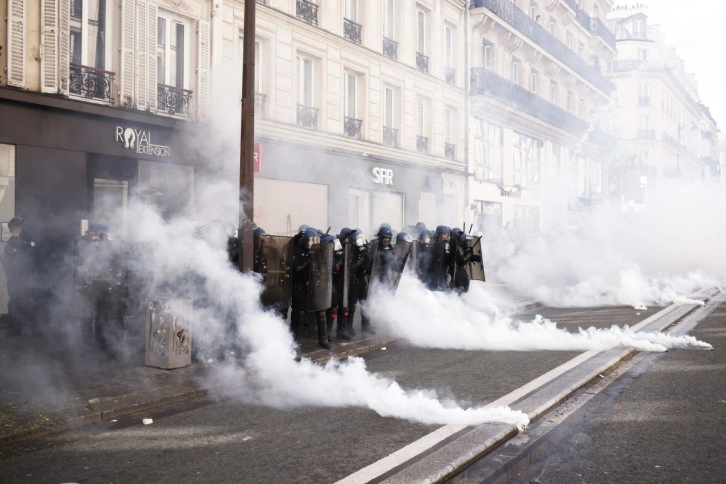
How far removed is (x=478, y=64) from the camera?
70.8 ft

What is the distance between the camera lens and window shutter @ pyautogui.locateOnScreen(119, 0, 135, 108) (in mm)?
10617

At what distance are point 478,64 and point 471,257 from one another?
13.0 metres

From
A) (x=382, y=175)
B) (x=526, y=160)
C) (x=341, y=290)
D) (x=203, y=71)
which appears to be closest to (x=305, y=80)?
(x=203, y=71)

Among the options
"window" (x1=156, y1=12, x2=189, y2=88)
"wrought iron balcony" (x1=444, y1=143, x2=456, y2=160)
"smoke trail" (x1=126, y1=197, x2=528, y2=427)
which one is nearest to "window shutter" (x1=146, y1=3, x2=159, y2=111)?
"window" (x1=156, y1=12, x2=189, y2=88)

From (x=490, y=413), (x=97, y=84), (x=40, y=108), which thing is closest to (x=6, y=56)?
(x=40, y=108)

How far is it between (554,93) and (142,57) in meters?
20.8

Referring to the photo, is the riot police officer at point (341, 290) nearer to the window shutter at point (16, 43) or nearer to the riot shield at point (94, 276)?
the riot shield at point (94, 276)

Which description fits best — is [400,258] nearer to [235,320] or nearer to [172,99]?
[235,320]

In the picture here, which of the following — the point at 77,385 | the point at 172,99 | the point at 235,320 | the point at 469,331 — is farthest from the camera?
the point at 172,99

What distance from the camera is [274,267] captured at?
750 cm

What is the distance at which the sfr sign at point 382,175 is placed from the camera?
16.7m

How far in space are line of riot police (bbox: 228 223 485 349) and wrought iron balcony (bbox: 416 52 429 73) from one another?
9.40 metres

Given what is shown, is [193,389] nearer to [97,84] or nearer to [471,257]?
[471,257]

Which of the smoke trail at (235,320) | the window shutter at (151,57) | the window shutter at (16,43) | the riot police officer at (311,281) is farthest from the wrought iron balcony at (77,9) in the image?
the riot police officer at (311,281)
